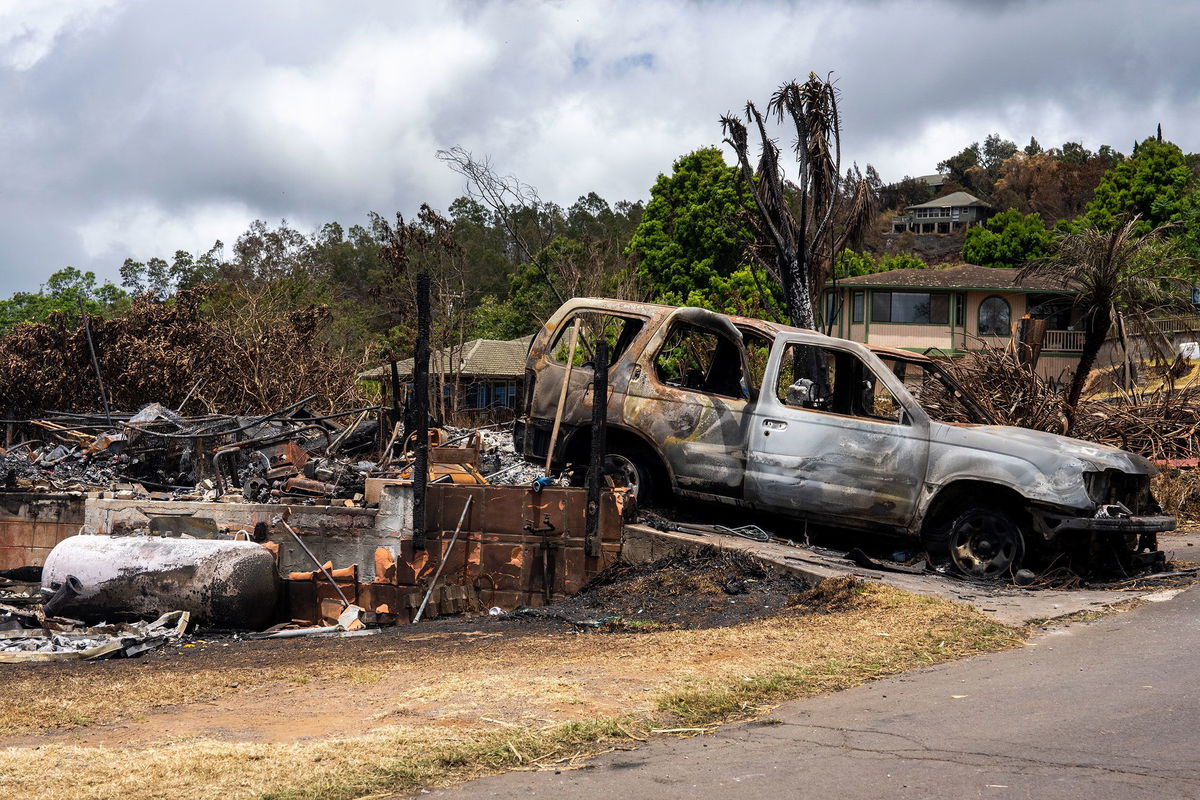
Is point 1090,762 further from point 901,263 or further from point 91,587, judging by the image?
point 901,263

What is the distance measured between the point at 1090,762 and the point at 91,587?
960cm

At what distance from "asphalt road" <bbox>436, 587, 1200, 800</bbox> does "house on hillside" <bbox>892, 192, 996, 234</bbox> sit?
85828 mm

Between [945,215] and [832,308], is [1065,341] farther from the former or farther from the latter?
[945,215]

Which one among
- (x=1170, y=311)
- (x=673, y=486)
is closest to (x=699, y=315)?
(x=673, y=486)

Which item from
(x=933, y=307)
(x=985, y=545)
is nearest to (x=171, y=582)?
(x=985, y=545)

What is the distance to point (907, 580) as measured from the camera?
977cm

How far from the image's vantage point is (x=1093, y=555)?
10.3m

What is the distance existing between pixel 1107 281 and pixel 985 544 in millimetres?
8115

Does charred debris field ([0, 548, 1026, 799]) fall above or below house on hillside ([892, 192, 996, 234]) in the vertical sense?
below

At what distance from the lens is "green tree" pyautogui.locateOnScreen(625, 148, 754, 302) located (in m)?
41.5

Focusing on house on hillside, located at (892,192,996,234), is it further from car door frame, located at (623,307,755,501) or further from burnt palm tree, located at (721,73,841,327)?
car door frame, located at (623,307,755,501)

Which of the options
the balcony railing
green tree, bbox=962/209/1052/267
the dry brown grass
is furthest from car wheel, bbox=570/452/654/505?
green tree, bbox=962/209/1052/267

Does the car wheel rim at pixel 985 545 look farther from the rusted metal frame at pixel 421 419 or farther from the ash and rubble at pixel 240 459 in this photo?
the ash and rubble at pixel 240 459

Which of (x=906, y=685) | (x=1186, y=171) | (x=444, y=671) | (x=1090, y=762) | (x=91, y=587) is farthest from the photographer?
(x=1186, y=171)
